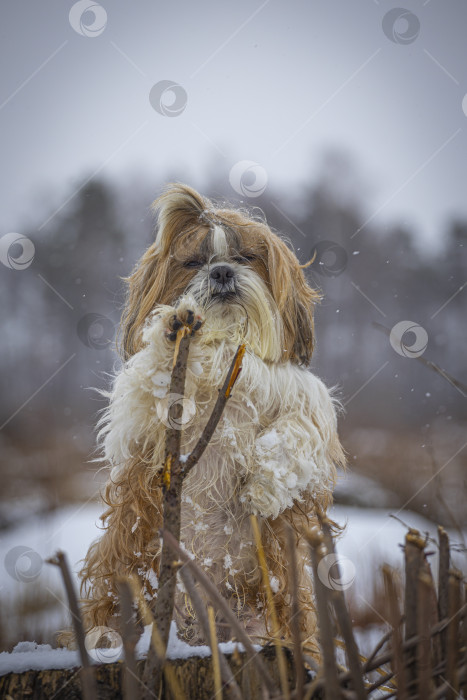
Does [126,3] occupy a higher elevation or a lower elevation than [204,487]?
higher

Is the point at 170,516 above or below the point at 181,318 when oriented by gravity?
below

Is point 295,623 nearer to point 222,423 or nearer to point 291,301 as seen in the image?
point 222,423

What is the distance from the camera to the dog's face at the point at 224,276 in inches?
94.4

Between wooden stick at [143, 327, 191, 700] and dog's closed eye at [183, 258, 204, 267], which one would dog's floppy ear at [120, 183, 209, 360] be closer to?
dog's closed eye at [183, 258, 204, 267]

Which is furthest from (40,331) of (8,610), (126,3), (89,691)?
(126,3)

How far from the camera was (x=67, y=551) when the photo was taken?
415 cm

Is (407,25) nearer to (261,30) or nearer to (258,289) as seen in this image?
(258,289)

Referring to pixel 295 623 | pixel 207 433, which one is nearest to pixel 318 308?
pixel 207 433

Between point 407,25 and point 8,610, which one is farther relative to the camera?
point 8,610

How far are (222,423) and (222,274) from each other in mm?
617

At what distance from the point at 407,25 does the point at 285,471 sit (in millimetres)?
2886

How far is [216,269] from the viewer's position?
7.80 ft

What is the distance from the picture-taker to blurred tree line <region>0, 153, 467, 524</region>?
10.9 m

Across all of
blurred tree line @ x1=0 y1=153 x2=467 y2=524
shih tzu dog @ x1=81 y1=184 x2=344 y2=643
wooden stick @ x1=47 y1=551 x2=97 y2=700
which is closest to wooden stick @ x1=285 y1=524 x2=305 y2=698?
wooden stick @ x1=47 y1=551 x2=97 y2=700
